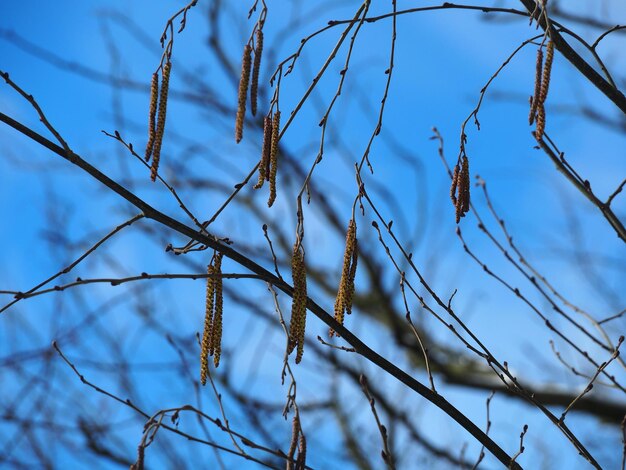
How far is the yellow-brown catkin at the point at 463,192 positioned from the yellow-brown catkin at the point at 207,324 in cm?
59

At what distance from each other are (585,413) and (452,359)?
1604 millimetres

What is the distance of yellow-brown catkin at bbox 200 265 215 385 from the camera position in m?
1.71

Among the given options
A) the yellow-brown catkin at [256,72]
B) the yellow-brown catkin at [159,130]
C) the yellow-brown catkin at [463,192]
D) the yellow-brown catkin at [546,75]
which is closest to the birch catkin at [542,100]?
the yellow-brown catkin at [546,75]

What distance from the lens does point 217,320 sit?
5.62ft

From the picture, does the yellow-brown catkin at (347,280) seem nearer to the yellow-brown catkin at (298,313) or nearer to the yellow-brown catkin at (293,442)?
the yellow-brown catkin at (298,313)

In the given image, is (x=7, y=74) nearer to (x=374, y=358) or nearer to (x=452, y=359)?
(x=374, y=358)

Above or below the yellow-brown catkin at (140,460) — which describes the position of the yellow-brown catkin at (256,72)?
above

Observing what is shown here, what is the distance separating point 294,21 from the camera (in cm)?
640

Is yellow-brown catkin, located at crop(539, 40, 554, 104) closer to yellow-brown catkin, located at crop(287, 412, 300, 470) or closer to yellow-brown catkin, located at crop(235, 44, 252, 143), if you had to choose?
yellow-brown catkin, located at crop(235, 44, 252, 143)

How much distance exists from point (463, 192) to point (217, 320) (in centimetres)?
67

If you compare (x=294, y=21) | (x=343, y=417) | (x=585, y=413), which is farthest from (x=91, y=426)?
(x=585, y=413)

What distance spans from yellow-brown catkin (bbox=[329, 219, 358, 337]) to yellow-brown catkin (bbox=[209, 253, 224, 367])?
262 mm

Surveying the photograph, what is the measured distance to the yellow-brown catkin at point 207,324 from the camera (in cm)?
171

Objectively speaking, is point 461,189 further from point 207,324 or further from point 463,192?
point 207,324
